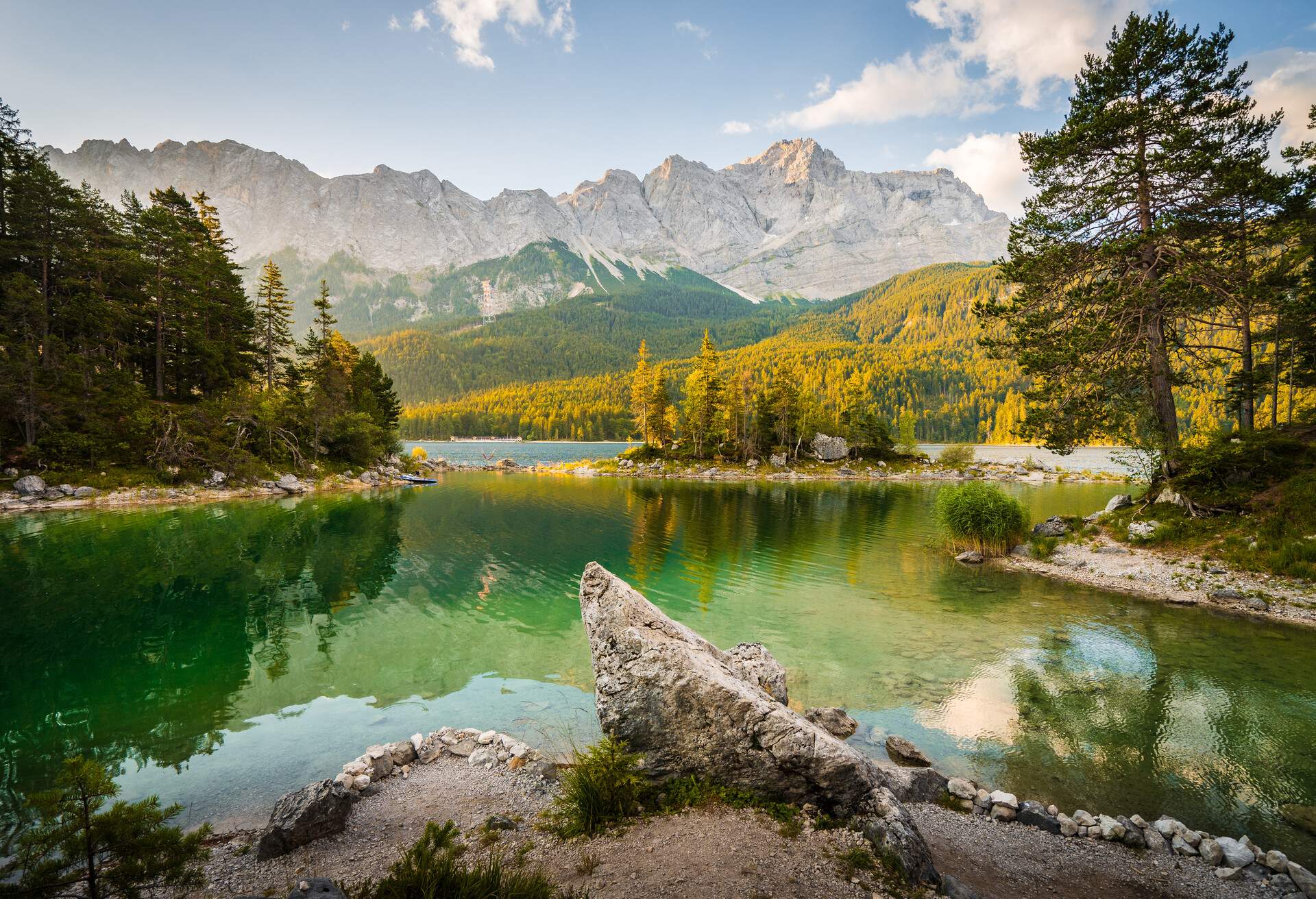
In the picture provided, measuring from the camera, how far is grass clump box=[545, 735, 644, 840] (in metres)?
6.79

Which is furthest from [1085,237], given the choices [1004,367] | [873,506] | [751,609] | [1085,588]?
[1004,367]

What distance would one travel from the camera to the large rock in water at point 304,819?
264 inches

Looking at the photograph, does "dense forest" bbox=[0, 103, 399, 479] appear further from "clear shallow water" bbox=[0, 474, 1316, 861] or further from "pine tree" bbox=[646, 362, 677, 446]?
"pine tree" bbox=[646, 362, 677, 446]

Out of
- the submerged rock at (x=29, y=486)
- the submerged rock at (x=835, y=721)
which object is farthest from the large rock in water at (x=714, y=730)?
the submerged rock at (x=29, y=486)

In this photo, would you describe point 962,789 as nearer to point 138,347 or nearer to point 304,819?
point 304,819

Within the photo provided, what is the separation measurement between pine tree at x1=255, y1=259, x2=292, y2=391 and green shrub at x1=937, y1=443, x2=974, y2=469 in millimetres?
96357

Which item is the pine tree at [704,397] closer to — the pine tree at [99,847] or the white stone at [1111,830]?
the white stone at [1111,830]

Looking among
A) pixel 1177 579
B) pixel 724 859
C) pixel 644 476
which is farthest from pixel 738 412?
pixel 724 859

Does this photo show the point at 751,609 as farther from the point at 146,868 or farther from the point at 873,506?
the point at 873,506

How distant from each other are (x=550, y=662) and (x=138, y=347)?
5616 centimetres

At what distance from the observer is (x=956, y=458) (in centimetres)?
8688

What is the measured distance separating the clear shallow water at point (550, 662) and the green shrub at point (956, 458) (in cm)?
6864

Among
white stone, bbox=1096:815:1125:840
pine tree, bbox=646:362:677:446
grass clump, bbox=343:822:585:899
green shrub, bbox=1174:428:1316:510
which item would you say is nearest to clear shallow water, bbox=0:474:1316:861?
white stone, bbox=1096:815:1125:840

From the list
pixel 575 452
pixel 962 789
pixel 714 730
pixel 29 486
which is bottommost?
pixel 962 789
